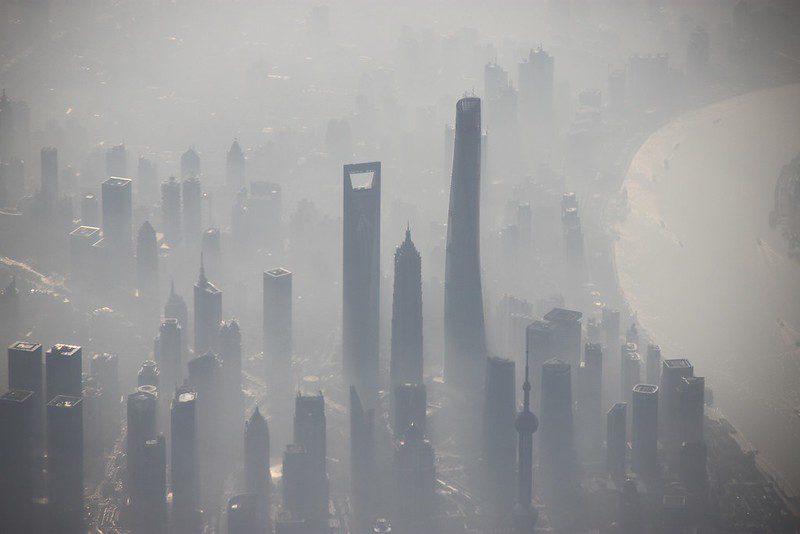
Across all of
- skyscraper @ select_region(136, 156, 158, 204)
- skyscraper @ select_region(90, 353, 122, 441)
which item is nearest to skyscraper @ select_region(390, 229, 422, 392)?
skyscraper @ select_region(90, 353, 122, 441)

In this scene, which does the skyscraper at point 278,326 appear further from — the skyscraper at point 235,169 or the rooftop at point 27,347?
the skyscraper at point 235,169

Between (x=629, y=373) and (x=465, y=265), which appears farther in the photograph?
(x=465, y=265)

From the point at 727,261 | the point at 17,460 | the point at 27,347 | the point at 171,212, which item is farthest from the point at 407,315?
the point at 727,261

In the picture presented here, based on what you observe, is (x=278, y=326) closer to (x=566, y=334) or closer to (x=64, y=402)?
(x=566, y=334)

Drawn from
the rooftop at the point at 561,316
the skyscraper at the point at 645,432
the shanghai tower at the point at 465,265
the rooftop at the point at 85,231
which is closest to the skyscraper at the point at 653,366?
the rooftop at the point at 561,316

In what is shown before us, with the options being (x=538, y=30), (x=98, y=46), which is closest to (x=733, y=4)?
(x=538, y=30)

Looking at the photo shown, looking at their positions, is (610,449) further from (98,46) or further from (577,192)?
(98,46)

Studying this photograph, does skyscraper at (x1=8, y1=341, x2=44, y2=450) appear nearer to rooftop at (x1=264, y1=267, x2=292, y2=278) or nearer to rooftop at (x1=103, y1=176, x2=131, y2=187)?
rooftop at (x1=264, y1=267, x2=292, y2=278)

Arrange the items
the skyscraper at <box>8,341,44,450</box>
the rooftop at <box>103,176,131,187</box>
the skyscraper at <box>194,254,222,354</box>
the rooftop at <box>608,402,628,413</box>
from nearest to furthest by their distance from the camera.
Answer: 1. the skyscraper at <box>8,341,44,450</box>
2. the rooftop at <box>608,402,628,413</box>
3. the skyscraper at <box>194,254,222,354</box>
4. the rooftop at <box>103,176,131,187</box>
